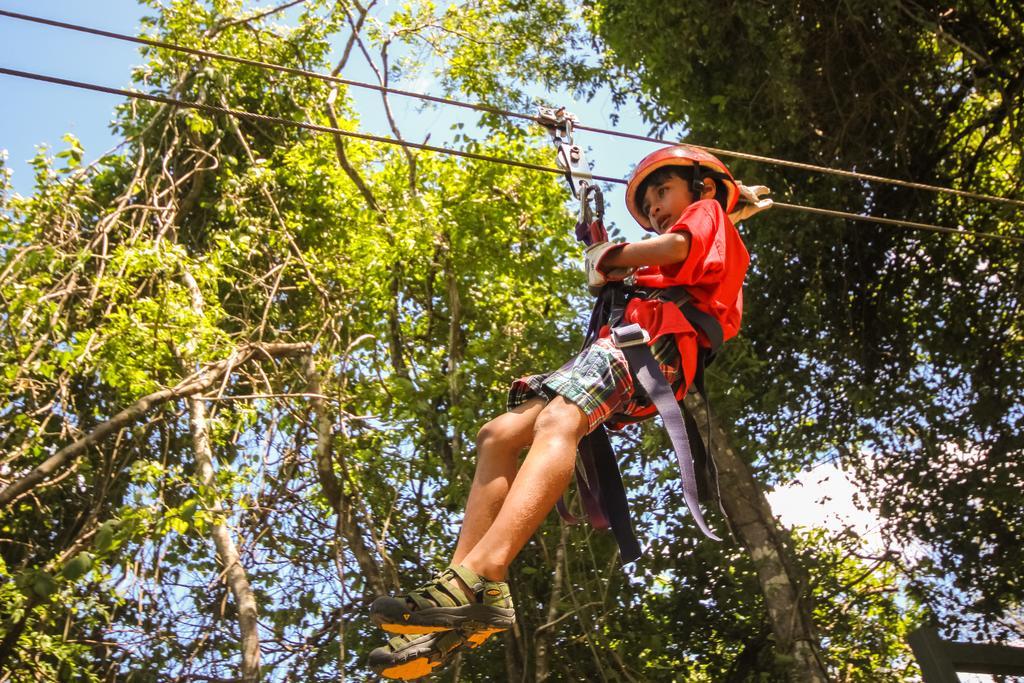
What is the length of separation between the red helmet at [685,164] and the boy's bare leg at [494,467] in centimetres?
80

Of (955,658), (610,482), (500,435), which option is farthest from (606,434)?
(955,658)

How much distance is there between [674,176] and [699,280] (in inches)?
16.3

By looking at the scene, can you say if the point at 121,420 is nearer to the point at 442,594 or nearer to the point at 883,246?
the point at 442,594

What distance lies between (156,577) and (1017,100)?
569 cm

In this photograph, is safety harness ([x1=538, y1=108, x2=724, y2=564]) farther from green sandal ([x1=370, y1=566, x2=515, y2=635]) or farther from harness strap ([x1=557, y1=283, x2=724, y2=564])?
green sandal ([x1=370, y1=566, x2=515, y2=635])

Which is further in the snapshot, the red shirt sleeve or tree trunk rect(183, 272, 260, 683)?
tree trunk rect(183, 272, 260, 683)

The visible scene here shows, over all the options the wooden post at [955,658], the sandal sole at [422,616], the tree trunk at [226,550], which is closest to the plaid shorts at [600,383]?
the sandal sole at [422,616]

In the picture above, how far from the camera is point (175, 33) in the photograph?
732 centimetres

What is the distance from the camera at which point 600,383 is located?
257 cm

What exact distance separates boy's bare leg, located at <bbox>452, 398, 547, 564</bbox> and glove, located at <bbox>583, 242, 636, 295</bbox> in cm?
36

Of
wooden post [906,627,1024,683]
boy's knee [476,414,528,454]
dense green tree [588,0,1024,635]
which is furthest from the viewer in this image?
dense green tree [588,0,1024,635]

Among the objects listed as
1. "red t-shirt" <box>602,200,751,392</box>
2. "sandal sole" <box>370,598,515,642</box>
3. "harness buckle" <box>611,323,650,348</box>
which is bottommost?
"sandal sole" <box>370,598,515,642</box>

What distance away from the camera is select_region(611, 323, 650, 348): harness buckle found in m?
2.63

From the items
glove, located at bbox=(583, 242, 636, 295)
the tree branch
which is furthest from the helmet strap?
the tree branch
